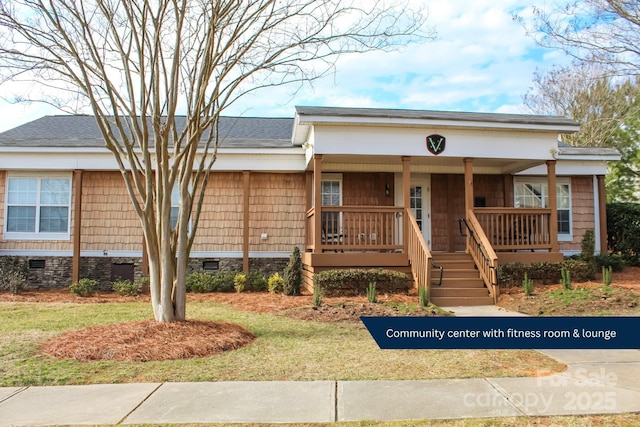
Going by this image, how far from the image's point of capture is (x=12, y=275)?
11.7 meters

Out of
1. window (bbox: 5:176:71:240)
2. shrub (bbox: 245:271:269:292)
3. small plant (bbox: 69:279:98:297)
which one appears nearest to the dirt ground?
small plant (bbox: 69:279:98:297)

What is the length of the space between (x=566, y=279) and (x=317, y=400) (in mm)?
7699

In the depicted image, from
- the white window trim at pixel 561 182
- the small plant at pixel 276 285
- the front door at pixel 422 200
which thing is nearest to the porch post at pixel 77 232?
the small plant at pixel 276 285

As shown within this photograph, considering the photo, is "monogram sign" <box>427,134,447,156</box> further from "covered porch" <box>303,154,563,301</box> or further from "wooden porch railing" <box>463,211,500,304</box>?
"wooden porch railing" <box>463,211,500,304</box>

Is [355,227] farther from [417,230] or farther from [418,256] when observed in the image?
[418,256]

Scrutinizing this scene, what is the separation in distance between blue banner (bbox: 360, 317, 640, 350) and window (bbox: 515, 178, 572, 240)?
11.1 m

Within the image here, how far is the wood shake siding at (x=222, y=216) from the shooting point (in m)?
12.9

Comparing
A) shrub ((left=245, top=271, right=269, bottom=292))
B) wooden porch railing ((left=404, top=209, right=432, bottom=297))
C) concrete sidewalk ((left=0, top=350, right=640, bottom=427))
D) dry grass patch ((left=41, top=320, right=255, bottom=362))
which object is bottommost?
concrete sidewalk ((left=0, top=350, right=640, bottom=427))

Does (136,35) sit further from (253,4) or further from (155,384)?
A: (155,384)

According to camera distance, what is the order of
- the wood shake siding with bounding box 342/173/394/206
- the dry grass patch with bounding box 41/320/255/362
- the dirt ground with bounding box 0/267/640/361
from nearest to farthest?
1. the dry grass patch with bounding box 41/320/255/362
2. the dirt ground with bounding box 0/267/640/361
3. the wood shake siding with bounding box 342/173/394/206

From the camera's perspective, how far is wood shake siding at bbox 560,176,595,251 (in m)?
14.2

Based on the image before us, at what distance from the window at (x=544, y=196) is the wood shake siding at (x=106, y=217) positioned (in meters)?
10.9

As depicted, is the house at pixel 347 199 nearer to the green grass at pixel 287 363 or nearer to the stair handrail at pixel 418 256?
the stair handrail at pixel 418 256

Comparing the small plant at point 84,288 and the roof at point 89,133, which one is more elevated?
the roof at point 89,133
